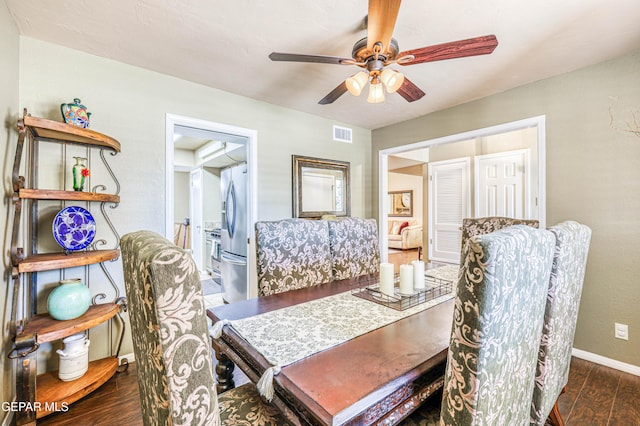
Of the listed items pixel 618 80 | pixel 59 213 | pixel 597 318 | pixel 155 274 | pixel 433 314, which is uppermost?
pixel 618 80

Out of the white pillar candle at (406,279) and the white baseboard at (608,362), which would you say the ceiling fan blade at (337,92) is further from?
→ the white baseboard at (608,362)

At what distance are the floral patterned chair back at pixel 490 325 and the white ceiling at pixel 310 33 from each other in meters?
1.60

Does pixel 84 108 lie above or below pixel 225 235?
above

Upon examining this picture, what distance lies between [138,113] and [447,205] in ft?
14.9

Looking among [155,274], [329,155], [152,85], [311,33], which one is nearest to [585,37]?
[311,33]

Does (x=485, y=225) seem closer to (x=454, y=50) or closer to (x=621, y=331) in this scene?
(x=621, y=331)

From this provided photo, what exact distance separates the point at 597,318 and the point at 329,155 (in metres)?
3.06

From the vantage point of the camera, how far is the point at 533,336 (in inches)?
35.1

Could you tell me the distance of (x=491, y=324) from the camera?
2.15ft

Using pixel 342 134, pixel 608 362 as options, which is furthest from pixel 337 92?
pixel 608 362

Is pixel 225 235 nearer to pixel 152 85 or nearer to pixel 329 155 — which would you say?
pixel 329 155

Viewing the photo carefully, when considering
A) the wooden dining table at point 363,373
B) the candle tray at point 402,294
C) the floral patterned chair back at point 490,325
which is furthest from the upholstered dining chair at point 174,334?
the candle tray at point 402,294

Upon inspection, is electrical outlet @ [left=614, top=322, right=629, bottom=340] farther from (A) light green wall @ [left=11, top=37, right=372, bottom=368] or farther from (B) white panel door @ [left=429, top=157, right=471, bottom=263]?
(A) light green wall @ [left=11, top=37, right=372, bottom=368]

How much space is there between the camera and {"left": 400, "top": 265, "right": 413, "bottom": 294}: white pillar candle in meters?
1.49
